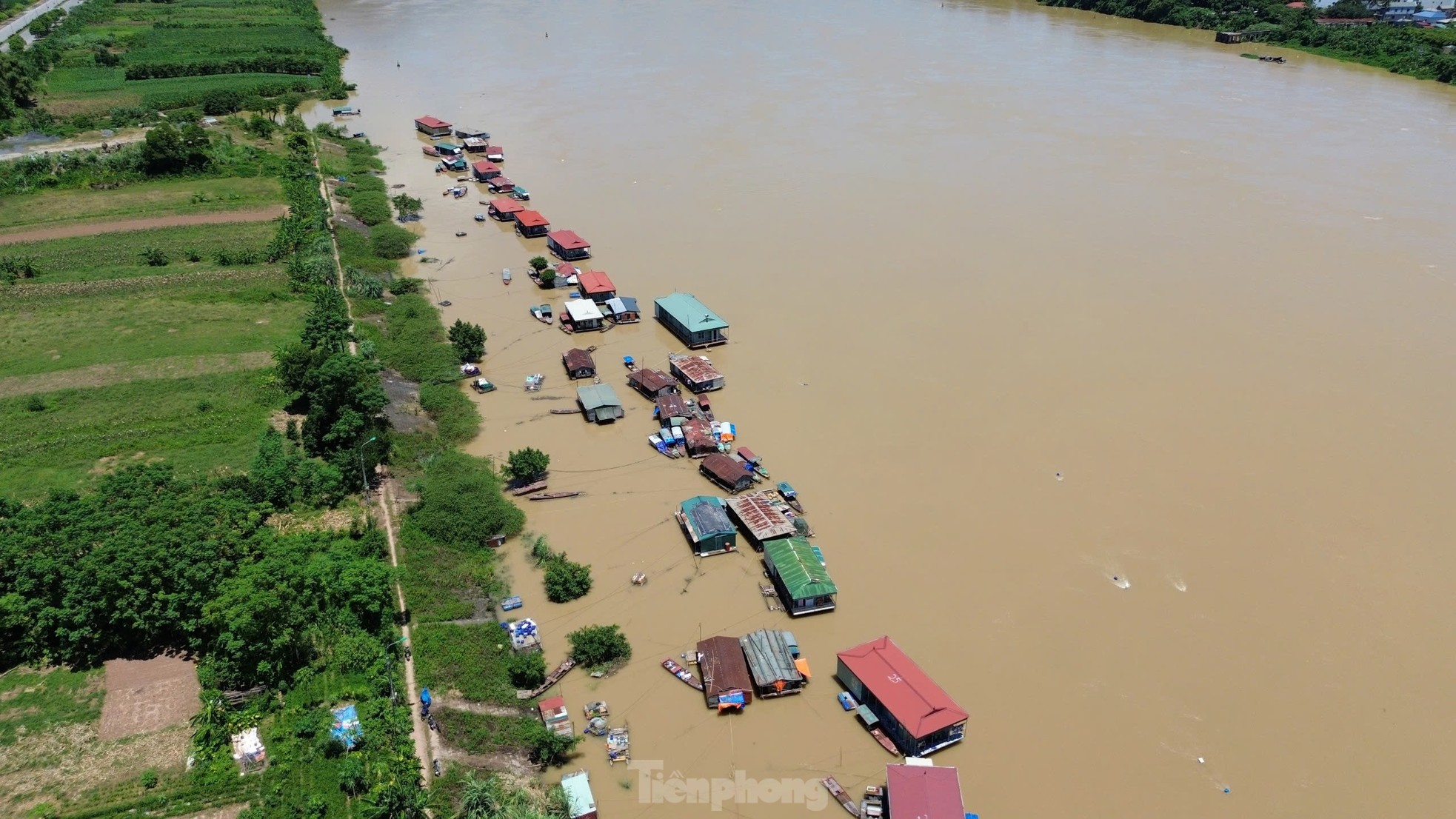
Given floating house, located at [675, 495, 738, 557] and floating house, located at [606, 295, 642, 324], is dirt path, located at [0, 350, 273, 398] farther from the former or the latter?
floating house, located at [675, 495, 738, 557]

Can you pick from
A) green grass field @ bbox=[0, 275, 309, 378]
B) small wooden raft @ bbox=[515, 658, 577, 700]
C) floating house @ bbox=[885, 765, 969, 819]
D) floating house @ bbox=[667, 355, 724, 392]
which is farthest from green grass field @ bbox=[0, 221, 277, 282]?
floating house @ bbox=[885, 765, 969, 819]

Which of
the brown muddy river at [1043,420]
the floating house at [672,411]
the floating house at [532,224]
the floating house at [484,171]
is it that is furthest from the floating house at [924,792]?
the floating house at [484,171]

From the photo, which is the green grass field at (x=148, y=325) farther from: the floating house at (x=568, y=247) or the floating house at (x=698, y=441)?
the floating house at (x=698, y=441)

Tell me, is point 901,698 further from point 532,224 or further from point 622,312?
point 532,224

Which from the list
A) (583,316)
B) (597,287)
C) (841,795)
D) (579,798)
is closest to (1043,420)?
(841,795)

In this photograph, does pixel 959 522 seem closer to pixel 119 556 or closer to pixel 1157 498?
pixel 1157 498

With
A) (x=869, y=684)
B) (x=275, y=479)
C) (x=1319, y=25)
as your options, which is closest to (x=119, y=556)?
(x=275, y=479)
